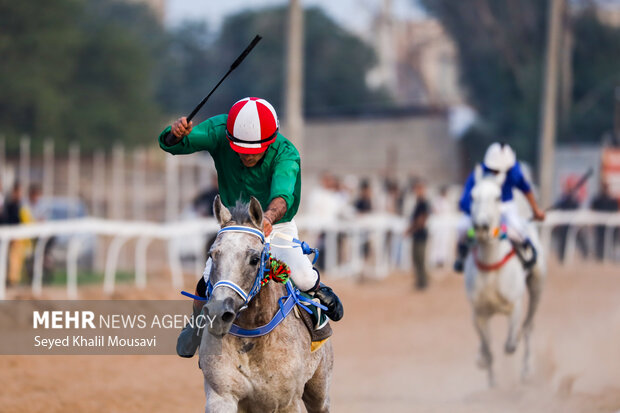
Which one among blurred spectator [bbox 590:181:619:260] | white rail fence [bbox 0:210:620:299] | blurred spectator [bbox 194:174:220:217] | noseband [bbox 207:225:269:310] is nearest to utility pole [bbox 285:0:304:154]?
white rail fence [bbox 0:210:620:299]

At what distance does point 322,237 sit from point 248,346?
43.0ft

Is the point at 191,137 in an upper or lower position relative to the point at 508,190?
upper

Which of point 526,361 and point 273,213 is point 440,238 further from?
point 273,213

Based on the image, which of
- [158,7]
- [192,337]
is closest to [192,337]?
[192,337]

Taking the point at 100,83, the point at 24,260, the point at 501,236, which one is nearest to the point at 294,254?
the point at 501,236

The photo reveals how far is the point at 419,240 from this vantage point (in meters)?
18.6

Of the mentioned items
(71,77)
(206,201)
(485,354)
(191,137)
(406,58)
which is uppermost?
(406,58)

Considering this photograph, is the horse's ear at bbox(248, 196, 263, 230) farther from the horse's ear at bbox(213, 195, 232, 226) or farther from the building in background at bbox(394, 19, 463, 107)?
the building in background at bbox(394, 19, 463, 107)

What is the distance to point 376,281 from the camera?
63.1 ft

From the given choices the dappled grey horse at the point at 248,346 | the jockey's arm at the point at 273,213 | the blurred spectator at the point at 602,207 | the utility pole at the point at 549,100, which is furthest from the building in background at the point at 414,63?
the dappled grey horse at the point at 248,346

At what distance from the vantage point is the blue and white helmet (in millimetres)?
10461

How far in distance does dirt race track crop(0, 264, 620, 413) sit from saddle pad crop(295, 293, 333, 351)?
255 centimetres

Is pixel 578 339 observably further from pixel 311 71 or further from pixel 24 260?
pixel 311 71

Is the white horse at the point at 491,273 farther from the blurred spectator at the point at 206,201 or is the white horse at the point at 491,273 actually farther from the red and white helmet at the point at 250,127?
the blurred spectator at the point at 206,201
